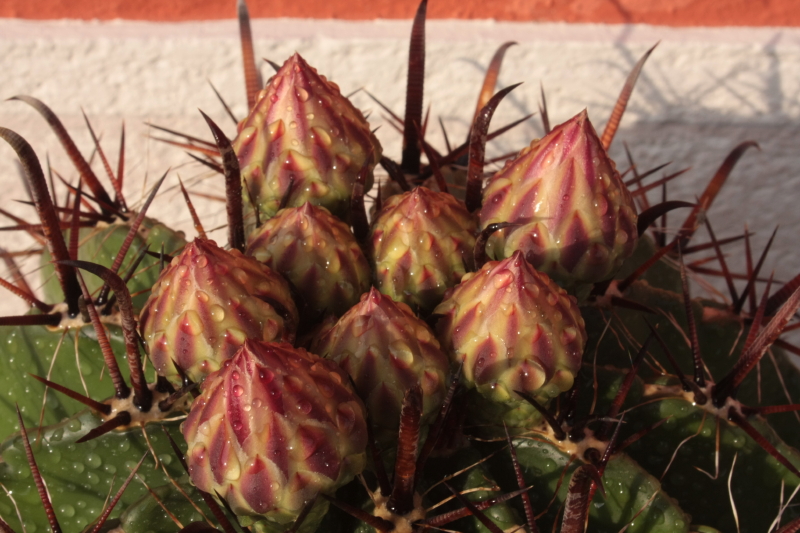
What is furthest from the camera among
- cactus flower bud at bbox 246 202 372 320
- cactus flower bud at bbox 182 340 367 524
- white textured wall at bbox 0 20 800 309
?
white textured wall at bbox 0 20 800 309

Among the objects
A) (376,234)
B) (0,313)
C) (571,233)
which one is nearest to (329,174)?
(376,234)

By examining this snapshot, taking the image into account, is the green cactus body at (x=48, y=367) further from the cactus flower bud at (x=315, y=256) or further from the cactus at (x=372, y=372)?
the cactus flower bud at (x=315, y=256)

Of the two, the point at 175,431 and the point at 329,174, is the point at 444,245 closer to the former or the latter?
the point at 329,174

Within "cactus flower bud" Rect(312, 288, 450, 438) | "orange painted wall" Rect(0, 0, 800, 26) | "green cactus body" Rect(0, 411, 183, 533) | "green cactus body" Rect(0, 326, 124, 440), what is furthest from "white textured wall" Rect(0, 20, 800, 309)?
"cactus flower bud" Rect(312, 288, 450, 438)

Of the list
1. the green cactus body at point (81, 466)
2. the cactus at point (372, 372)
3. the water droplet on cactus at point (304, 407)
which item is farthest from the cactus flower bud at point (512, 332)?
the green cactus body at point (81, 466)

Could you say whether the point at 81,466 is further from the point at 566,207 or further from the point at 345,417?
the point at 566,207

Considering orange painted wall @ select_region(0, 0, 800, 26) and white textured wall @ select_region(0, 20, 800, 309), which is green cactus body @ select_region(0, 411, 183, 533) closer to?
white textured wall @ select_region(0, 20, 800, 309)
